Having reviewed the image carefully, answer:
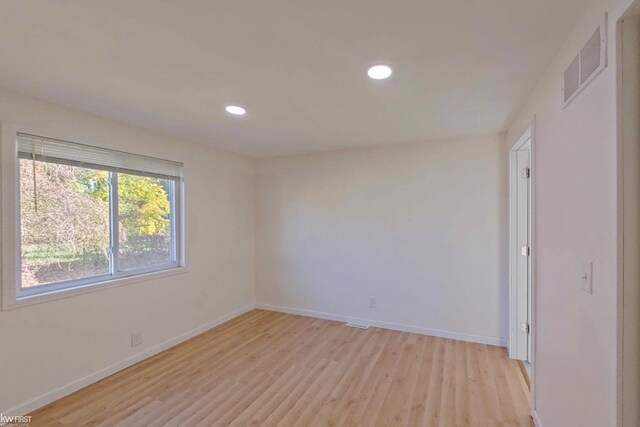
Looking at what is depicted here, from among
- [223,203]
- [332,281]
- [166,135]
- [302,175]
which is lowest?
[332,281]

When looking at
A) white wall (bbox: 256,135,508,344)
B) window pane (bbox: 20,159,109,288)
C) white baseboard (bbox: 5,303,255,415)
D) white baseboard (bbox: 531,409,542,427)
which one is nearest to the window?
window pane (bbox: 20,159,109,288)

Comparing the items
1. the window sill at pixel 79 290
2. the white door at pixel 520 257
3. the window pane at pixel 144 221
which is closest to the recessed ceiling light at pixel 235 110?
the window pane at pixel 144 221

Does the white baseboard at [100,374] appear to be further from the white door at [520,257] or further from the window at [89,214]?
the white door at [520,257]

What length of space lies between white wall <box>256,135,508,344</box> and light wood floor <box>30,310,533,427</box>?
50cm

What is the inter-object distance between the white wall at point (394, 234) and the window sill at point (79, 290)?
1.67 m

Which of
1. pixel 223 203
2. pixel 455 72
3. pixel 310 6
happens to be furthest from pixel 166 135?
pixel 455 72

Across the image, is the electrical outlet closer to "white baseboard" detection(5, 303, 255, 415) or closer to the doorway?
"white baseboard" detection(5, 303, 255, 415)

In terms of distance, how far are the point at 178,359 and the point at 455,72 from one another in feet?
11.2

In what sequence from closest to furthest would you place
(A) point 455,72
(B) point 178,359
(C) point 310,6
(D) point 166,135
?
(C) point 310,6, (A) point 455,72, (B) point 178,359, (D) point 166,135

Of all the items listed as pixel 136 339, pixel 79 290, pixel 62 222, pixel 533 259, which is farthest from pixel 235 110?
pixel 533 259

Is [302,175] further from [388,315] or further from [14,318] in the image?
[14,318]

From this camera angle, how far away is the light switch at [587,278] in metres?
1.25

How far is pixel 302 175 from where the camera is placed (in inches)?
171

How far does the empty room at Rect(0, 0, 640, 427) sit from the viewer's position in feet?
4.26
